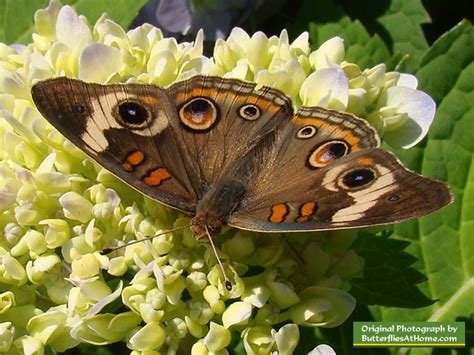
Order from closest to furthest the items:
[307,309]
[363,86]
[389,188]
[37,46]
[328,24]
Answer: [389,188], [307,309], [363,86], [37,46], [328,24]

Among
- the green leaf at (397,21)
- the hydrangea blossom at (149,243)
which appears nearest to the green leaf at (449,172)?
the green leaf at (397,21)

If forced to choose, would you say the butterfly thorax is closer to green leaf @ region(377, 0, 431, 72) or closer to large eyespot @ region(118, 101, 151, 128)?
Result: large eyespot @ region(118, 101, 151, 128)

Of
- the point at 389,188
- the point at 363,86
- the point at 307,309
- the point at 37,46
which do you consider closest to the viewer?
the point at 389,188

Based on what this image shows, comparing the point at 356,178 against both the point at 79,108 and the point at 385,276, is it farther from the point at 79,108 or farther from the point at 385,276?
the point at 79,108

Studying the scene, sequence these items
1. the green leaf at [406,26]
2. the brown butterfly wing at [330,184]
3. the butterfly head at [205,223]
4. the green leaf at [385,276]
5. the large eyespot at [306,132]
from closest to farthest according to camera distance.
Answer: the brown butterfly wing at [330,184] < the butterfly head at [205,223] < the large eyespot at [306,132] < the green leaf at [385,276] < the green leaf at [406,26]

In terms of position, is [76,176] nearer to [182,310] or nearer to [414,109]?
[182,310]

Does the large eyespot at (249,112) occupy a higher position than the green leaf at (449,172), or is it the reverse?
the large eyespot at (249,112)

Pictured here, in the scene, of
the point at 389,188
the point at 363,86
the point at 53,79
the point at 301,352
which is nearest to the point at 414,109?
the point at 363,86

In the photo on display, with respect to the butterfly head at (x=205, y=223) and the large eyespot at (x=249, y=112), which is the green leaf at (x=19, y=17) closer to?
the large eyespot at (x=249, y=112)

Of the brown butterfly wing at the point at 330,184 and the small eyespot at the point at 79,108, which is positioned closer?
the brown butterfly wing at the point at 330,184

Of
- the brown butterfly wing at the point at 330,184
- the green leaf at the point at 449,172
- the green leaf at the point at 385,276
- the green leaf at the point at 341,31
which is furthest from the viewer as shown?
the green leaf at the point at 341,31
